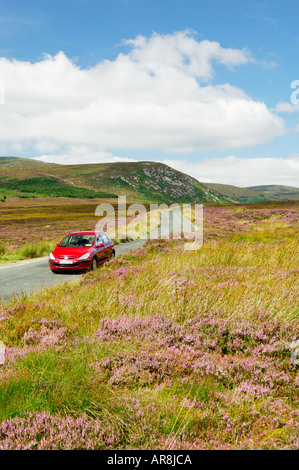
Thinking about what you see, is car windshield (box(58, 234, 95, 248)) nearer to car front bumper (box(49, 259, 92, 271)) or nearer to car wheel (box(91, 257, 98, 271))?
car wheel (box(91, 257, 98, 271))

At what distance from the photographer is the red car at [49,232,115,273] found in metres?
14.4

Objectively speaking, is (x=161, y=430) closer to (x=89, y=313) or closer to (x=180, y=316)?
(x=180, y=316)

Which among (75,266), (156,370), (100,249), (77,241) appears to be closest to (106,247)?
(100,249)

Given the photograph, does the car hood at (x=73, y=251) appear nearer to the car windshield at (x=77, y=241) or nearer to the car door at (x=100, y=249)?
the car windshield at (x=77, y=241)

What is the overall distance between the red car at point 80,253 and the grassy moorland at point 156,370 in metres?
7.88

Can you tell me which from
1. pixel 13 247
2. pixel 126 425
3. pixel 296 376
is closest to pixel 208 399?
pixel 126 425

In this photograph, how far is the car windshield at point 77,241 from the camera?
15683 mm

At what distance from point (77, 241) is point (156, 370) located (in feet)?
42.8

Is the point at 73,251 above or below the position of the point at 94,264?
above

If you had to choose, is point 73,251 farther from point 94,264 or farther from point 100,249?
point 100,249

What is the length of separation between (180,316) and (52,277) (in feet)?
32.8

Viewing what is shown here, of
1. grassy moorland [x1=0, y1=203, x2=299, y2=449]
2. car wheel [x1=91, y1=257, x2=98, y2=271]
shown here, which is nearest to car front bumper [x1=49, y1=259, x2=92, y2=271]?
car wheel [x1=91, y1=257, x2=98, y2=271]

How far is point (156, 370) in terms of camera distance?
3781mm

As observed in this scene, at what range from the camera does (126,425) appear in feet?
9.17
